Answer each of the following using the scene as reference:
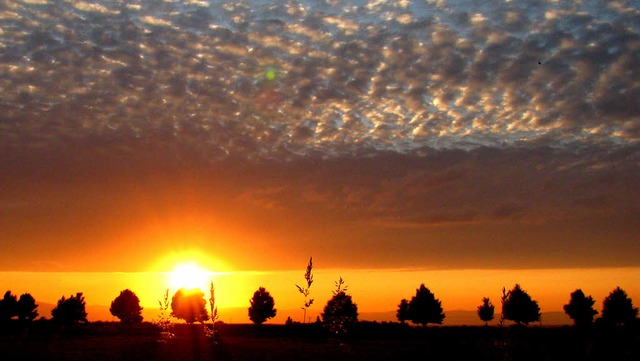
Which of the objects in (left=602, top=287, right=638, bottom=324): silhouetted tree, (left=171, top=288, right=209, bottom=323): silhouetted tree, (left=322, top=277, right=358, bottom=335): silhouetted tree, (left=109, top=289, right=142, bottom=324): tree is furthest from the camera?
(left=109, top=289, right=142, bottom=324): tree

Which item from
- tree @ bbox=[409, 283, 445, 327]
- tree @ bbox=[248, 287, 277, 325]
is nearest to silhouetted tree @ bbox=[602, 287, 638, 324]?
tree @ bbox=[409, 283, 445, 327]

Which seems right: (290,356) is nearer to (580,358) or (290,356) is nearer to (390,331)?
(580,358)

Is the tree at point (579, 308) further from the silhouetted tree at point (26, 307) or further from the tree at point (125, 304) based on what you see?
the silhouetted tree at point (26, 307)

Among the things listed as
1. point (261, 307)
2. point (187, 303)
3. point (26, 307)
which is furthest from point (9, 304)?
point (261, 307)

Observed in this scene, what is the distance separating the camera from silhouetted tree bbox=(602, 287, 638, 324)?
132125 mm

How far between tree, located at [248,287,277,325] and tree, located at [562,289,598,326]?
69.7 metres

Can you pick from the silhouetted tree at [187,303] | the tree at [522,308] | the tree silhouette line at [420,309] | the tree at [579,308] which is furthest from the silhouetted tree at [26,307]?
the tree at [579,308]

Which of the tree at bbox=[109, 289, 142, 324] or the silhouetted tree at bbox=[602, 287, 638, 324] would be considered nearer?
the silhouetted tree at bbox=[602, 287, 638, 324]

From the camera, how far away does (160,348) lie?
46.0m

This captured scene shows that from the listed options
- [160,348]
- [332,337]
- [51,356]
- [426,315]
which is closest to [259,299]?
[426,315]

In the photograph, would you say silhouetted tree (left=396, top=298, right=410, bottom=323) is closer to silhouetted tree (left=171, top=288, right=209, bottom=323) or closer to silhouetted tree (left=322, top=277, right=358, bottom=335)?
silhouetted tree (left=171, top=288, right=209, bottom=323)

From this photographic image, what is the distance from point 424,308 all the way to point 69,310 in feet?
259

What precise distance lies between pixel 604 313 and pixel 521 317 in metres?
19.4

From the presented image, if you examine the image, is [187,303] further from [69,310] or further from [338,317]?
[338,317]
